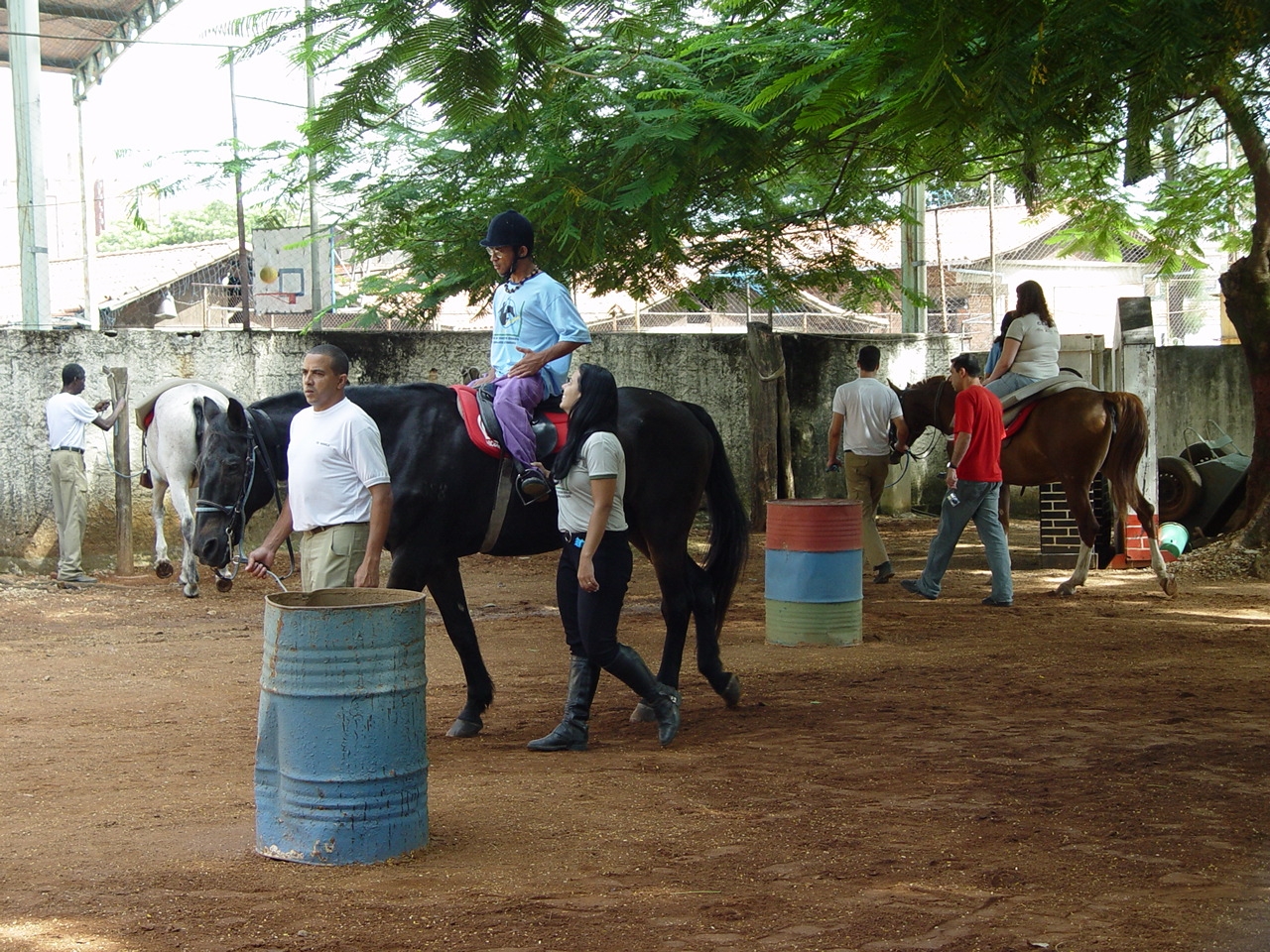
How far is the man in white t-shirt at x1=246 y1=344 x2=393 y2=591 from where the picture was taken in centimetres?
522

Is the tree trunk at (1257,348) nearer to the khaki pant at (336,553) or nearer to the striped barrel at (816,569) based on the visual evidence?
the striped barrel at (816,569)

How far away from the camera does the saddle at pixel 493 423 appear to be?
20.7ft

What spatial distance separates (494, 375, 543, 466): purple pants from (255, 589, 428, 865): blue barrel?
2.07 metres

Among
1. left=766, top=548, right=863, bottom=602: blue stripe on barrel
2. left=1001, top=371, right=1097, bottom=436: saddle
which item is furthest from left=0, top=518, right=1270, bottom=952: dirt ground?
left=1001, top=371, right=1097, bottom=436: saddle

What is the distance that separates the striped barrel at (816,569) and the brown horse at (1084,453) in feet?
10.2

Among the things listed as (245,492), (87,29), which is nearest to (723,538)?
(245,492)

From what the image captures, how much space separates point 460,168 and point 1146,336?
695 cm

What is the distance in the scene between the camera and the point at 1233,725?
619cm

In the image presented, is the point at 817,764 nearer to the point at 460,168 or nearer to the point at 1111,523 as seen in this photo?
the point at 460,168

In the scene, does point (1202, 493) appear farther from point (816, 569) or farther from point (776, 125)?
point (776, 125)

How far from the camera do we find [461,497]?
6352 mm

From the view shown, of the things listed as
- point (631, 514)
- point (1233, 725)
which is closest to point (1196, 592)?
point (1233, 725)

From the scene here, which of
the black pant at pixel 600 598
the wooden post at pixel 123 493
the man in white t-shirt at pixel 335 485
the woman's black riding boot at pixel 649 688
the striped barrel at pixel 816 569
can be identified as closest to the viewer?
the man in white t-shirt at pixel 335 485

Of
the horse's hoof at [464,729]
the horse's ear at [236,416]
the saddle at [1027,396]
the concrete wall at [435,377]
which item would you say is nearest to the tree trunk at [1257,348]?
the saddle at [1027,396]
